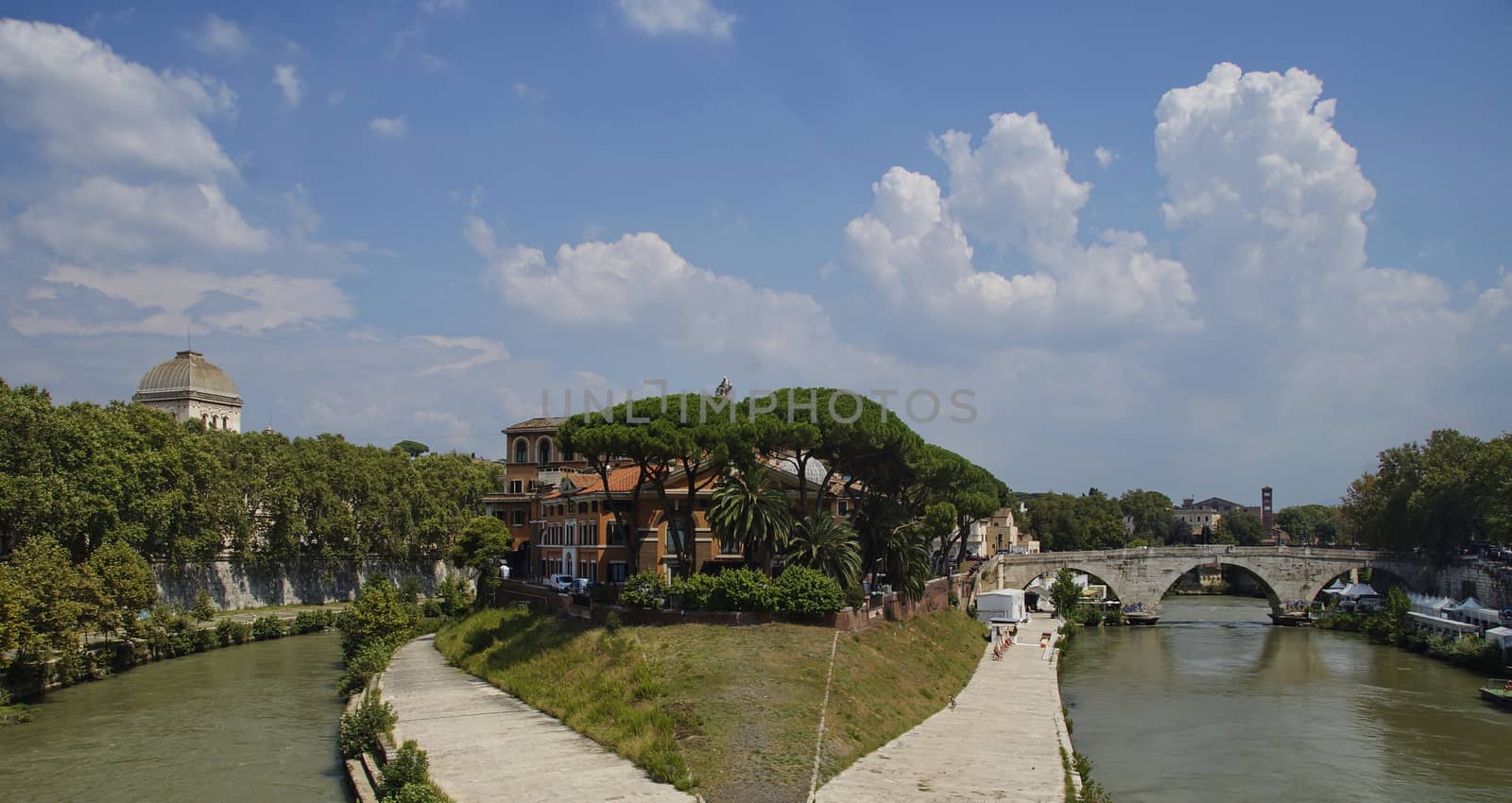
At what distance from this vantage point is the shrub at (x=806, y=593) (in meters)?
Answer: 40.6

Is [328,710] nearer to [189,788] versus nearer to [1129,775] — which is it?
[189,788]

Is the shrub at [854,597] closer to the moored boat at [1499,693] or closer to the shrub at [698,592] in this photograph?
the shrub at [698,592]

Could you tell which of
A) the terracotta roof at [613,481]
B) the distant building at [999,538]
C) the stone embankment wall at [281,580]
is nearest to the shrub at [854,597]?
the terracotta roof at [613,481]

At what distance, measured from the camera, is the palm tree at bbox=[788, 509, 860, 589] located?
43.8 m

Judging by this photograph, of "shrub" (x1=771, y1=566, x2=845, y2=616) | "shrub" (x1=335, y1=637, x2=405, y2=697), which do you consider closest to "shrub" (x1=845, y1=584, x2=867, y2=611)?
"shrub" (x1=771, y1=566, x2=845, y2=616)

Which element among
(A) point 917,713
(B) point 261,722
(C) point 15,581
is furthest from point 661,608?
(C) point 15,581

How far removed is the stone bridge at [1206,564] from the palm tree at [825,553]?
47.3 meters

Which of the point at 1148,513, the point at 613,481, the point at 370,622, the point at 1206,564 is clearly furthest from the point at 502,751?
the point at 1148,513

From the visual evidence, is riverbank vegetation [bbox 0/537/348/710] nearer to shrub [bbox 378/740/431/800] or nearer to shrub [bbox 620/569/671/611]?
shrub [bbox 378/740/431/800]

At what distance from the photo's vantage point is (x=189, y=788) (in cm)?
3102

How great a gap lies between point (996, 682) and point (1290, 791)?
55.0 feet

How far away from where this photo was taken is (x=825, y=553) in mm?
44094

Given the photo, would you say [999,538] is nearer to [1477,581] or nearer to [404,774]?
[1477,581]

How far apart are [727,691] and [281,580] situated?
58241 millimetres
